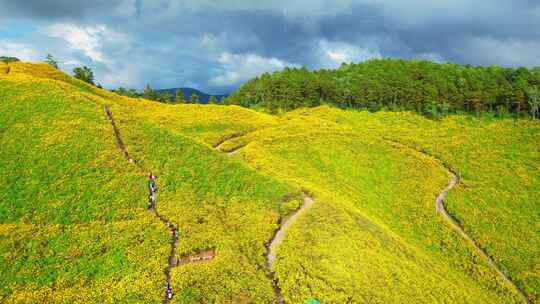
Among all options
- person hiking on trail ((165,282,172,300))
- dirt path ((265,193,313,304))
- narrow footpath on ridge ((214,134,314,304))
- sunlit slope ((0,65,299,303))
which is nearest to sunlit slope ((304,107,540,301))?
narrow footpath on ridge ((214,134,314,304))

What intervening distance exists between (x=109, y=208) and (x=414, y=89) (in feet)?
408

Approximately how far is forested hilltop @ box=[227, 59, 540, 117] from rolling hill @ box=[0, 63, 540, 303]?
55939 millimetres

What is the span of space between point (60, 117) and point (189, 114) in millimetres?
39628

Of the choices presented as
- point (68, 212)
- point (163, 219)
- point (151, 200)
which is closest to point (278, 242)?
point (163, 219)

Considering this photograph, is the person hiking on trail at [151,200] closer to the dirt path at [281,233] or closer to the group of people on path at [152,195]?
the group of people on path at [152,195]

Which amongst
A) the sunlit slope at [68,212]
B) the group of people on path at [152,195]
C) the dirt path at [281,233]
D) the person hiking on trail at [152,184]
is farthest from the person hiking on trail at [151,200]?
the dirt path at [281,233]

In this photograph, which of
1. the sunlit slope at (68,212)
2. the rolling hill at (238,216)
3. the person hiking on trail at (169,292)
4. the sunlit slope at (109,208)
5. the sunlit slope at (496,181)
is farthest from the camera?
the sunlit slope at (496,181)

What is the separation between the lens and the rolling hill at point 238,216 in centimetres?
2869

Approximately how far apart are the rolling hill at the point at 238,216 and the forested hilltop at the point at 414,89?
55.9 metres

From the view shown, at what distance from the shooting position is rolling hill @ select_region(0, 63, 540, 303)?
28.7m

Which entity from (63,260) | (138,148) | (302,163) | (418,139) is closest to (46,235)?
(63,260)

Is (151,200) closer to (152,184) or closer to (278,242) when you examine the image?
(152,184)

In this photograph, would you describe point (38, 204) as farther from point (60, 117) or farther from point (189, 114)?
point (189, 114)

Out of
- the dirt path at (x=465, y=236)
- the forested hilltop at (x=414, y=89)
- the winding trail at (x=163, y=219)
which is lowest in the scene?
the dirt path at (x=465, y=236)
